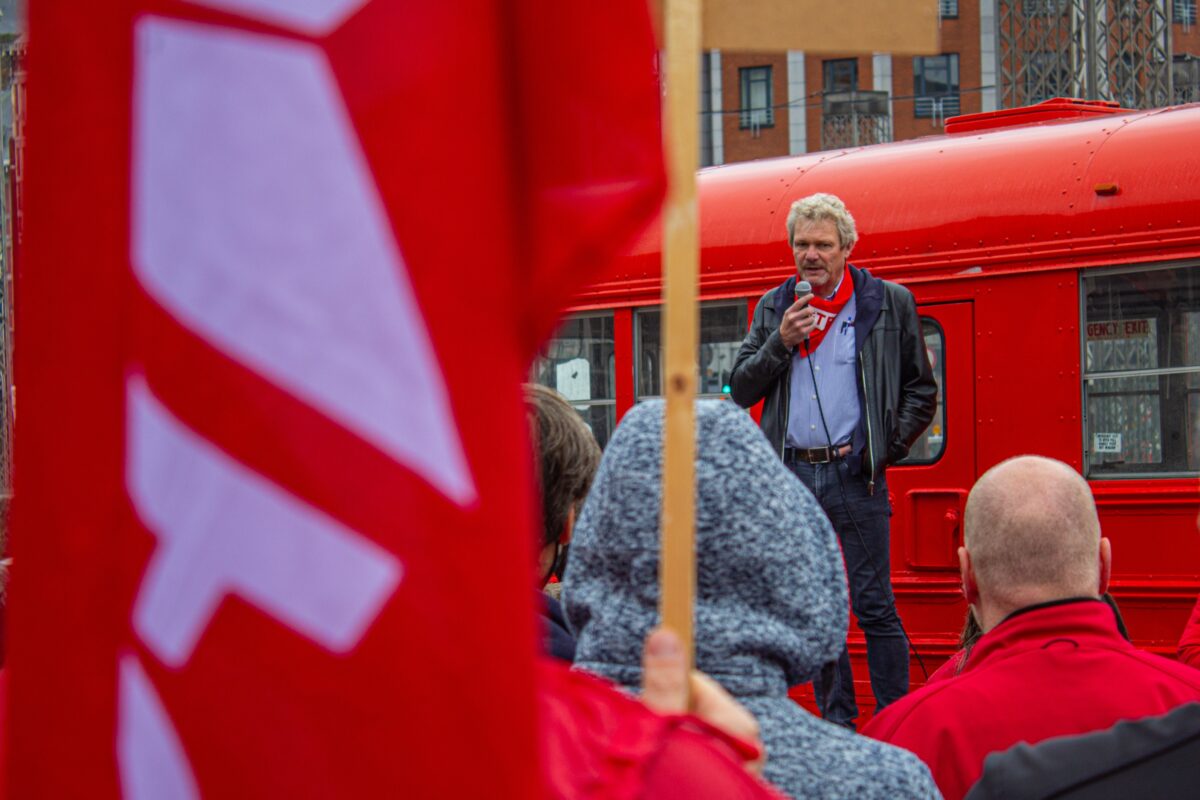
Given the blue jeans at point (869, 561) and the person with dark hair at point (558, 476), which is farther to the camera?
the blue jeans at point (869, 561)

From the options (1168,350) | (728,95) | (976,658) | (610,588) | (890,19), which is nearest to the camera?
(890,19)

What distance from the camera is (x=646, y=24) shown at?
1114mm

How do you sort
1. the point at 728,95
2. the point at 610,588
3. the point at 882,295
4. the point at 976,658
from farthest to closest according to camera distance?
the point at 728,95
the point at 882,295
the point at 976,658
the point at 610,588

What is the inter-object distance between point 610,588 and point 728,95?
48765 millimetres

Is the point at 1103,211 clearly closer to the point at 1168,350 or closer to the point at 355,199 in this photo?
the point at 1168,350

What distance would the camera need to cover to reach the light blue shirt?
6367mm

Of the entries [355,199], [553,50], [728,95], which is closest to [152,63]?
[355,199]

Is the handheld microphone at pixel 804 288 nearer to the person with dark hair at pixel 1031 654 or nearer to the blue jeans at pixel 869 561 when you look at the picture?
the blue jeans at pixel 869 561

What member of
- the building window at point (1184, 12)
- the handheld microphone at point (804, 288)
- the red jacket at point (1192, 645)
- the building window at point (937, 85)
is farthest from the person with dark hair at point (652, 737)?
the building window at point (1184, 12)

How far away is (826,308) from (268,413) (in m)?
5.60

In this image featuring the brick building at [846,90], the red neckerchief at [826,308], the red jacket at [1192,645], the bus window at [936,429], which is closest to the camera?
the red jacket at [1192,645]

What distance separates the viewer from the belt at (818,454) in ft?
20.7

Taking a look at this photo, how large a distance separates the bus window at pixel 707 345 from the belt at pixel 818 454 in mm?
1491

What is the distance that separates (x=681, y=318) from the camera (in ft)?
4.06
